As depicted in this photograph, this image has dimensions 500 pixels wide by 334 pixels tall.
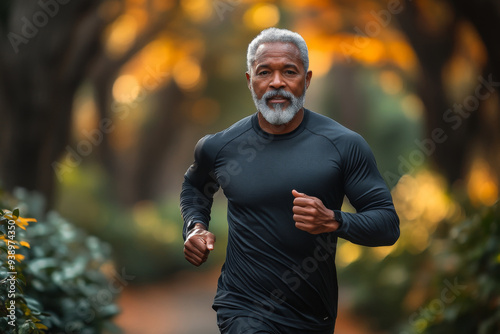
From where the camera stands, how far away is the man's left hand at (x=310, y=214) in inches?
137

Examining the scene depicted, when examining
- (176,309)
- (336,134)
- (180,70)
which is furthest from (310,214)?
(180,70)

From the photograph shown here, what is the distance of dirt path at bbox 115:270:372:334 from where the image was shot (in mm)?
10969

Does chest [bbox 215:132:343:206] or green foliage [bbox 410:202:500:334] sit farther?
green foliage [bbox 410:202:500:334]

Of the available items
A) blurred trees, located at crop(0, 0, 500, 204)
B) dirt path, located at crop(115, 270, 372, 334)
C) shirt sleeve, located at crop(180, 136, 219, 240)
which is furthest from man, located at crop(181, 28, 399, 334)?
dirt path, located at crop(115, 270, 372, 334)

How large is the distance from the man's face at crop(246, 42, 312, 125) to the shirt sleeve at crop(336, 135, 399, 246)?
385 mm

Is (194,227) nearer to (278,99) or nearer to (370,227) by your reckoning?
(278,99)

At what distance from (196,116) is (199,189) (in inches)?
874

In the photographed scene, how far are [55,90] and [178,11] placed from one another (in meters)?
7.55

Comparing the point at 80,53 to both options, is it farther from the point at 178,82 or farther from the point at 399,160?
the point at 399,160

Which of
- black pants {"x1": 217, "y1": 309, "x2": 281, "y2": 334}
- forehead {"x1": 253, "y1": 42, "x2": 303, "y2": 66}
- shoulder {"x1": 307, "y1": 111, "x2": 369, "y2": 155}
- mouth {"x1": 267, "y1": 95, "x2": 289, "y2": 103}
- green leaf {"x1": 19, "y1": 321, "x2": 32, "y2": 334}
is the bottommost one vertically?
black pants {"x1": 217, "y1": 309, "x2": 281, "y2": 334}

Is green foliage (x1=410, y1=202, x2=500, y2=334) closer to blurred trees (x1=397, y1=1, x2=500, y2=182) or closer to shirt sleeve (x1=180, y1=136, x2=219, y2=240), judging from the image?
shirt sleeve (x1=180, y1=136, x2=219, y2=240)

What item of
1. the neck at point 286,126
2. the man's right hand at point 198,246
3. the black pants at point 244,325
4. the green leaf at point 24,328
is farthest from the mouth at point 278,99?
the green leaf at point 24,328

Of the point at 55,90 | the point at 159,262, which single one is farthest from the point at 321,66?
the point at 55,90

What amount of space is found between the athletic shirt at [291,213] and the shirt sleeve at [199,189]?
270 millimetres
